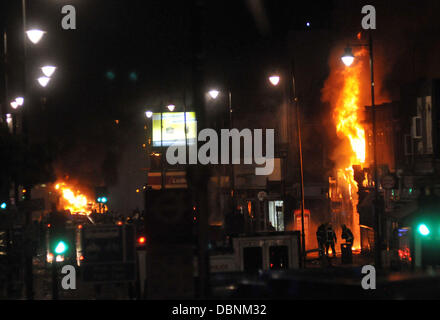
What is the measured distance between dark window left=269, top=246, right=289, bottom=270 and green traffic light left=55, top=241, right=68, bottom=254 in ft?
18.6

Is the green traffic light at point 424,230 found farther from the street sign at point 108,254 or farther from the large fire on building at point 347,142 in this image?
the large fire on building at point 347,142

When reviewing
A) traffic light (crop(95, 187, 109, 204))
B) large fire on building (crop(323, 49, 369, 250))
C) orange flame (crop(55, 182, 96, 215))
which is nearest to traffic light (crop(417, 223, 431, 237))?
large fire on building (crop(323, 49, 369, 250))

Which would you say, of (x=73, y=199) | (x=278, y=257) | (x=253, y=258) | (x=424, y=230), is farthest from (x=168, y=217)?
(x=73, y=199)

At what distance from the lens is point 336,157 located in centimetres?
4959

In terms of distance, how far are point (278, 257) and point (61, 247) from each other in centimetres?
596

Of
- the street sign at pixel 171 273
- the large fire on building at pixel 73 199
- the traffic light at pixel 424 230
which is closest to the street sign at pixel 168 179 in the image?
the large fire on building at pixel 73 199

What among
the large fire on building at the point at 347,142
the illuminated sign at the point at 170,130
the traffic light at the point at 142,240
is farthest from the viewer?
the illuminated sign at the point at 170,130

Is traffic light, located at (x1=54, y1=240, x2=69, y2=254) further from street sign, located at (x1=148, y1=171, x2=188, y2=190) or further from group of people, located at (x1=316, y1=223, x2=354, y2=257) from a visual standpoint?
street sign, located at (x1=148, y1=171, x2=188, y2=190)

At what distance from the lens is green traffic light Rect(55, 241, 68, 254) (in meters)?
14.8

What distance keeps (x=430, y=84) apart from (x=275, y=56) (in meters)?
33.8

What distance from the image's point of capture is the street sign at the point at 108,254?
13852mm

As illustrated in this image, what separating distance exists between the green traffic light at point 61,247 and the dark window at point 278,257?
566 centimetres

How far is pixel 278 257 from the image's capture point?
58.3 feet
